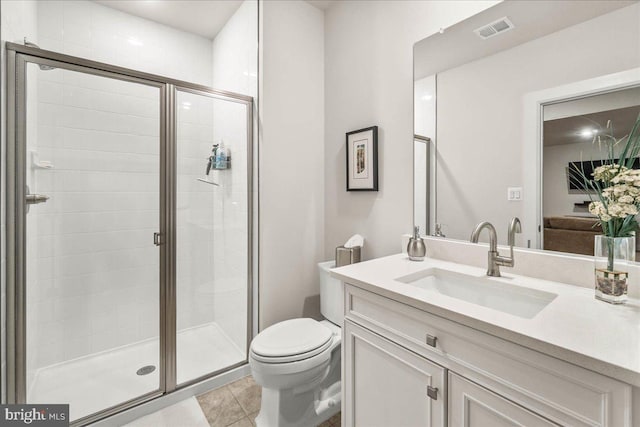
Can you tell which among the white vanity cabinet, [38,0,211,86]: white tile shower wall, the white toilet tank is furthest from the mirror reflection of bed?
[38,0,211,86]: white tile shower wall

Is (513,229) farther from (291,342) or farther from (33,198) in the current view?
(33,198)

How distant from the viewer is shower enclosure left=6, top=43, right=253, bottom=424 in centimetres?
143

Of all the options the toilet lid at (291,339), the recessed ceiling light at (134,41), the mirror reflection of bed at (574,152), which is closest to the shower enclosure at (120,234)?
the toilet lid at (291,339)

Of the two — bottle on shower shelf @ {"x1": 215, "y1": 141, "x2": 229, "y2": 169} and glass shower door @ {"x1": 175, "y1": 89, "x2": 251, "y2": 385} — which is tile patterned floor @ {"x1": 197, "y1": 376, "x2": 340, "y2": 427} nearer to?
glass shower door @ {"x1": 175, "y1": 89, "x2": 251, "y2": 385}

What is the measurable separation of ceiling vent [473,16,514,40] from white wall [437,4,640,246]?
0.10m

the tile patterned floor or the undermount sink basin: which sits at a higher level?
the undermount sink basin

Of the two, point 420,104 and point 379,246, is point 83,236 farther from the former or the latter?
point 420,104

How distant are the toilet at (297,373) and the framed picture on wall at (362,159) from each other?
72 centimetres

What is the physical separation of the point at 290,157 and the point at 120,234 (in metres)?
1.24

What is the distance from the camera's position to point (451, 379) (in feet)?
2.81

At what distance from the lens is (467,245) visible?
1369mm

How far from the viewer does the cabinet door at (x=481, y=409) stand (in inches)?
28.1

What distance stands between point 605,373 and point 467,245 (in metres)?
0.81

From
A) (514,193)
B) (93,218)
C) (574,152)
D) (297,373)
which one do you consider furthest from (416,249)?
(93,218)
